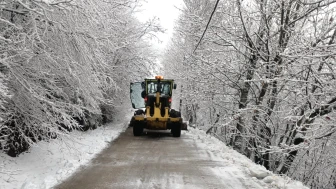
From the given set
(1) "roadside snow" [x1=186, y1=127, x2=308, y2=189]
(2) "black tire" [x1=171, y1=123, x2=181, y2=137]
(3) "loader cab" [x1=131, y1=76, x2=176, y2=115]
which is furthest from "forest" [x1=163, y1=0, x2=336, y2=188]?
(2) "black tire" [x1=171, y1=123, x2=181, y2=137]

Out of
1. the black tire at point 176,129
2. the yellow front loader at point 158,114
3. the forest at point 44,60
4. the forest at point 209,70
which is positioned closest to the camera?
the forest at point 44,60

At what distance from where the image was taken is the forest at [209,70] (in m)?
6.36

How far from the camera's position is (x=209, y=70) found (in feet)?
45.3

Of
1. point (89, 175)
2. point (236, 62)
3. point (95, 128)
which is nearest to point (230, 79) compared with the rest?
point (236, 62)

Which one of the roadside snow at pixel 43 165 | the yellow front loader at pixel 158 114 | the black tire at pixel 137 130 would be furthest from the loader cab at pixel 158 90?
the roadside snow at pixel 43 165

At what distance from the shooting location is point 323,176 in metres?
13.6

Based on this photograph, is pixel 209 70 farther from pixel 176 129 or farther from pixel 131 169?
pixel 131 169

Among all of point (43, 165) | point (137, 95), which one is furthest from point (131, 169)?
point (137, 95)

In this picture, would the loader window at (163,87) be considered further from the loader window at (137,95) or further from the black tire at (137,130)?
the loader window at (137,95)

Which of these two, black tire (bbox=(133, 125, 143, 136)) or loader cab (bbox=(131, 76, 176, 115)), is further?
loader cab (bbox=(131, 76, 176, 115))

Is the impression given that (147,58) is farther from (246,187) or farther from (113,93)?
(246,187)

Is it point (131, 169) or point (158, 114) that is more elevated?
point (158, 114)

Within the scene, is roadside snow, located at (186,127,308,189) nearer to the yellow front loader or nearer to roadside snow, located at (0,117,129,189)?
roadside snow, located at (0,117,129,189)

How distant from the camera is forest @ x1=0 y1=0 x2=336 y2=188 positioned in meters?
6.36
